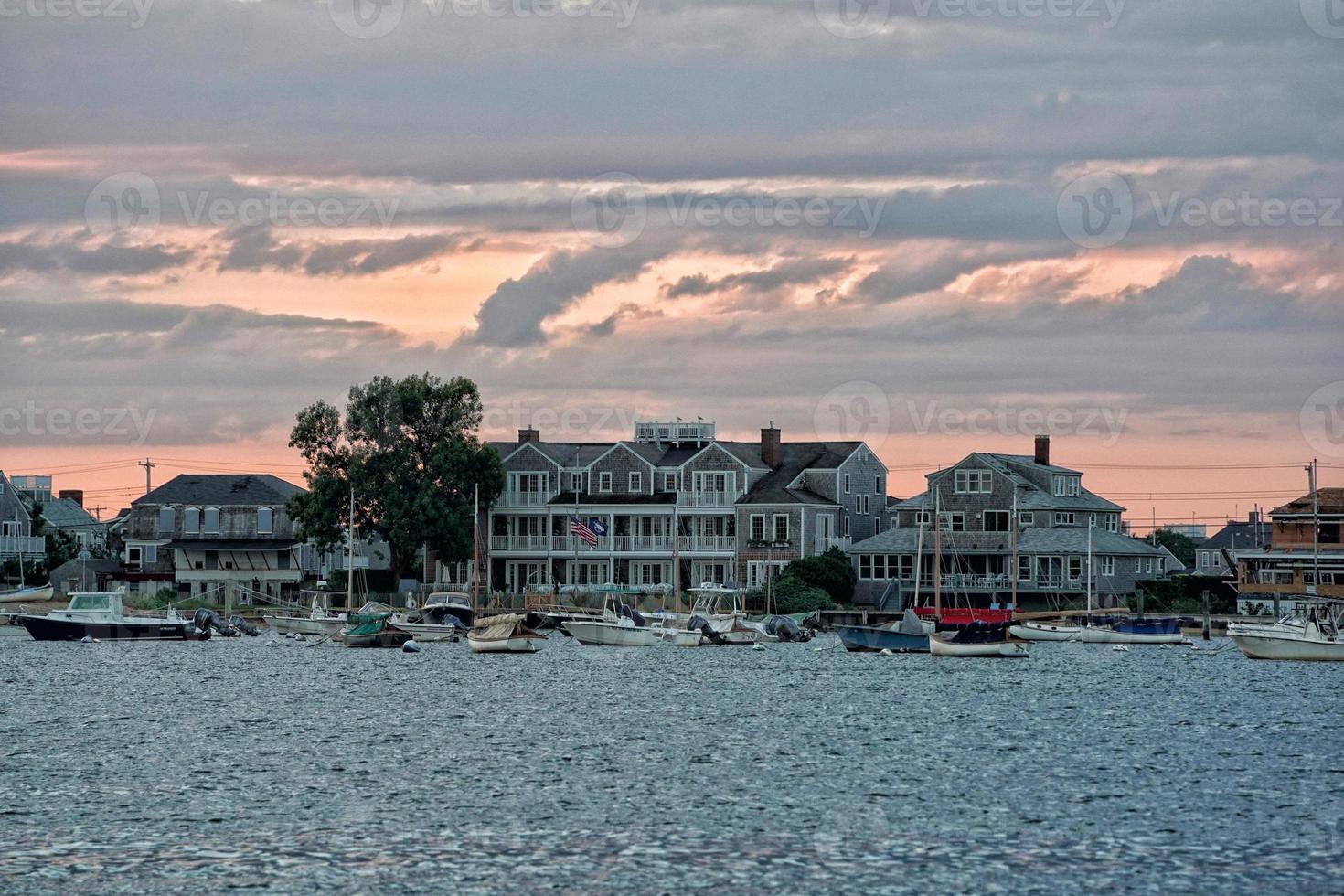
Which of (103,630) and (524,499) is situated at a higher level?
(524,499)

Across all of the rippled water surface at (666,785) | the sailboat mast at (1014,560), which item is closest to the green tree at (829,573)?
the sailboat mast at (1014,560)

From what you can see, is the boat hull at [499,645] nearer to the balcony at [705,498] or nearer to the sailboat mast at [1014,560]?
the sailboat mast at [1014,560]

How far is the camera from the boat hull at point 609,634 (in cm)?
9706

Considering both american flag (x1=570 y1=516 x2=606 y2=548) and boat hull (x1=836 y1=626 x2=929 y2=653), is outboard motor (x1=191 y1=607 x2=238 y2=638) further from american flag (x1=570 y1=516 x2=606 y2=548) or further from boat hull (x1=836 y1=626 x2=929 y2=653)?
boat hull (x1=836 y1=626 x2=929 y2=653)

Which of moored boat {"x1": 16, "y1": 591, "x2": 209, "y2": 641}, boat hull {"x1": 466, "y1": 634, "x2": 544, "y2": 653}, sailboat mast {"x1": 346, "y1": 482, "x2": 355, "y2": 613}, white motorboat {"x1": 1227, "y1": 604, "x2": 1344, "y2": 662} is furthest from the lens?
sailboat mast {"x1": 346, "y1": 482, "x2": 355, "y2": 613}

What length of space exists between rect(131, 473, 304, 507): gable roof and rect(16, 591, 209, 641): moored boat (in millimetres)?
38574

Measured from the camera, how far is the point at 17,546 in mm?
149625

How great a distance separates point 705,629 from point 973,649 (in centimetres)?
1506

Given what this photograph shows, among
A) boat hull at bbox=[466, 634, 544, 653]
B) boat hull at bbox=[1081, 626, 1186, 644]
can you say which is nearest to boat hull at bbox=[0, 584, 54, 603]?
boat hull at bbox=[466, 634, 544, 653]

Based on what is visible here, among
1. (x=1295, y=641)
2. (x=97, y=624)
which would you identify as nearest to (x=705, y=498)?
(x=97, y=624)

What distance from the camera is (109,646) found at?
98.9 meters

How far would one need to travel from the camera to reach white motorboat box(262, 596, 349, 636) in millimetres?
103500

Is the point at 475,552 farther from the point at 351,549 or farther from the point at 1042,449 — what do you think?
the point at 1042,449

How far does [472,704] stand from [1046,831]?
29.6 metres
